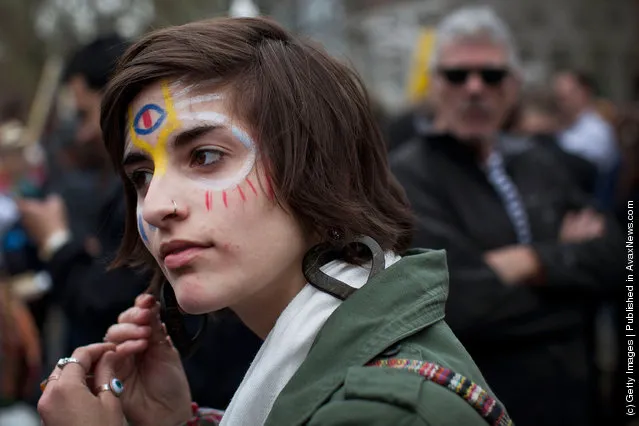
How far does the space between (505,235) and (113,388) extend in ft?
6.83

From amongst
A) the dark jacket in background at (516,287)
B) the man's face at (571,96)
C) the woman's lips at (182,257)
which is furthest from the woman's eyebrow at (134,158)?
the man's face at (571,96)

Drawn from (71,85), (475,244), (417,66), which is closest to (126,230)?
(475,244)

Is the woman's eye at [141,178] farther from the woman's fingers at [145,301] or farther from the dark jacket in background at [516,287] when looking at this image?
the dark jacket in background at [516,287]

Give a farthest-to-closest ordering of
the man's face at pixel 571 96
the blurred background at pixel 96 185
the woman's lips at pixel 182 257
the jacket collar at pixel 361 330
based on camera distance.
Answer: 1. the man's face at pixel 571 96
2. the blurred background at pixel 96 185
3. the woman's lips at pixel 182 257
4. the jacket collar at pixel 361 330

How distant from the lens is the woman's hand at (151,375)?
2.27 meters

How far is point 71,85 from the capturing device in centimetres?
483

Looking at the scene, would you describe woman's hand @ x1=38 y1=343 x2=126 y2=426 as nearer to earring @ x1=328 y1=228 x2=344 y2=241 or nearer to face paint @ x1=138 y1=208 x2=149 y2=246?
face paint @ x1=138 y1=208 x2=149 y2=246

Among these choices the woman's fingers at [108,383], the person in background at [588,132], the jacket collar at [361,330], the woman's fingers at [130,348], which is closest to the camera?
the jacket collar at [361,330]

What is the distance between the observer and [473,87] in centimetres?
402

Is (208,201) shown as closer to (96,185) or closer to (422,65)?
(96,185)

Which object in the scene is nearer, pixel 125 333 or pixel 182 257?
pixel 182 257

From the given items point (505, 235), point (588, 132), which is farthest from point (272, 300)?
point (588, 132)

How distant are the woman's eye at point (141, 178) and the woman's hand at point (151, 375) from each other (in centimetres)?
32

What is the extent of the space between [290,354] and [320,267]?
0.68ft
